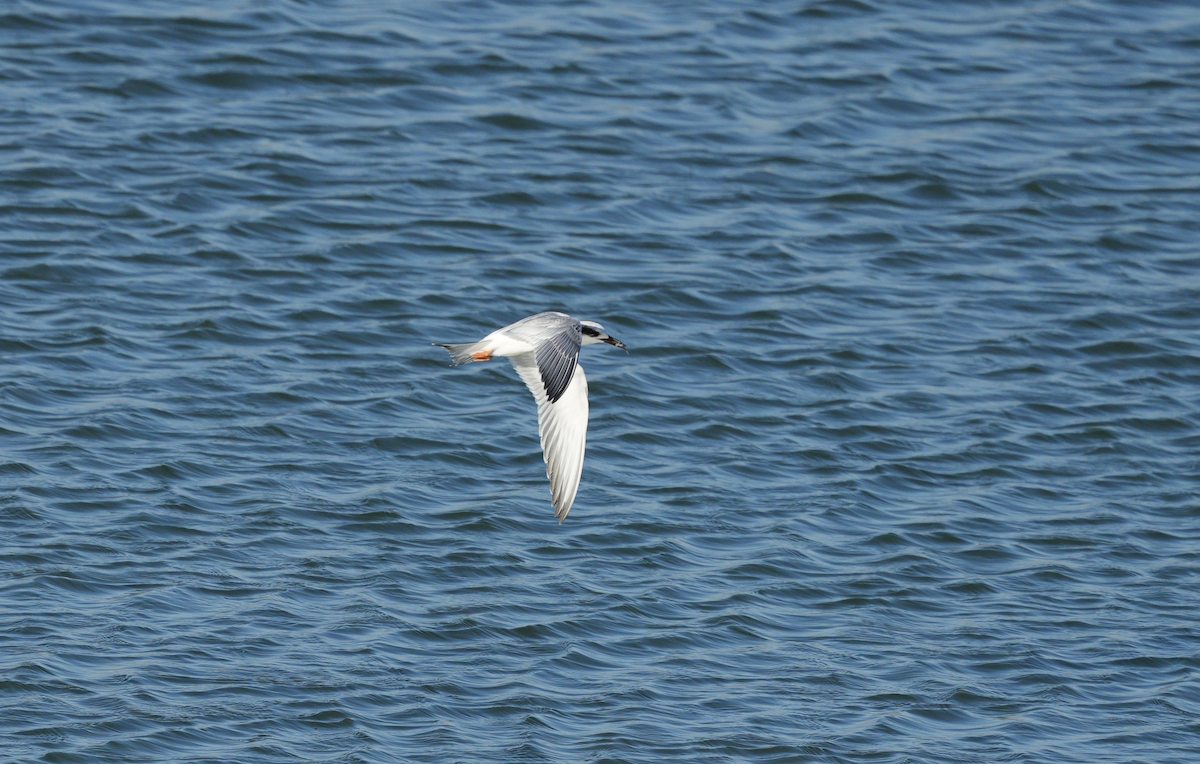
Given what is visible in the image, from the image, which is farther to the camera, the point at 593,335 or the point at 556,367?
the point at 593,335

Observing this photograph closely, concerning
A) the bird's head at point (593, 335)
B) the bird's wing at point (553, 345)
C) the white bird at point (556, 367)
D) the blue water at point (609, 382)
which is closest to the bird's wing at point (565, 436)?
the white bird at point (556, 367)

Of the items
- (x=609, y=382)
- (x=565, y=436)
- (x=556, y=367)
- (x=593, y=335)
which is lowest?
(x=609, y=382)

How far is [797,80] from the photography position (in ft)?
65.1

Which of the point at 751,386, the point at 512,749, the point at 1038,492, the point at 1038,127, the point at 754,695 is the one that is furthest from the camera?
the point at 1038,127

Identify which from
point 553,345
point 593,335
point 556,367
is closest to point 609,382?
point 593,335

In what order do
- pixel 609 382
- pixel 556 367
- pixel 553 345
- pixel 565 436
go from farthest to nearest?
pixel 609 382, pixel 565 436, pixel 553 345, pixel 556 367

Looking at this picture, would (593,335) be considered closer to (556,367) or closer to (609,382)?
(556,367)

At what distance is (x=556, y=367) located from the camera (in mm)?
9352

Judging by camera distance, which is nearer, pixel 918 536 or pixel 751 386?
pixel 918 536

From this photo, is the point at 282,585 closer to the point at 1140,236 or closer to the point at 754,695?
the point at 754,695

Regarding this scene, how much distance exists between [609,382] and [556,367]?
540cm

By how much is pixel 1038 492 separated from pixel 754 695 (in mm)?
3970

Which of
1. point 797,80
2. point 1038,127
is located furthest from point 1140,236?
point 797,80

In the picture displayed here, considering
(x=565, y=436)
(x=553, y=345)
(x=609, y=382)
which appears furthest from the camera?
(x=609, y=382)
